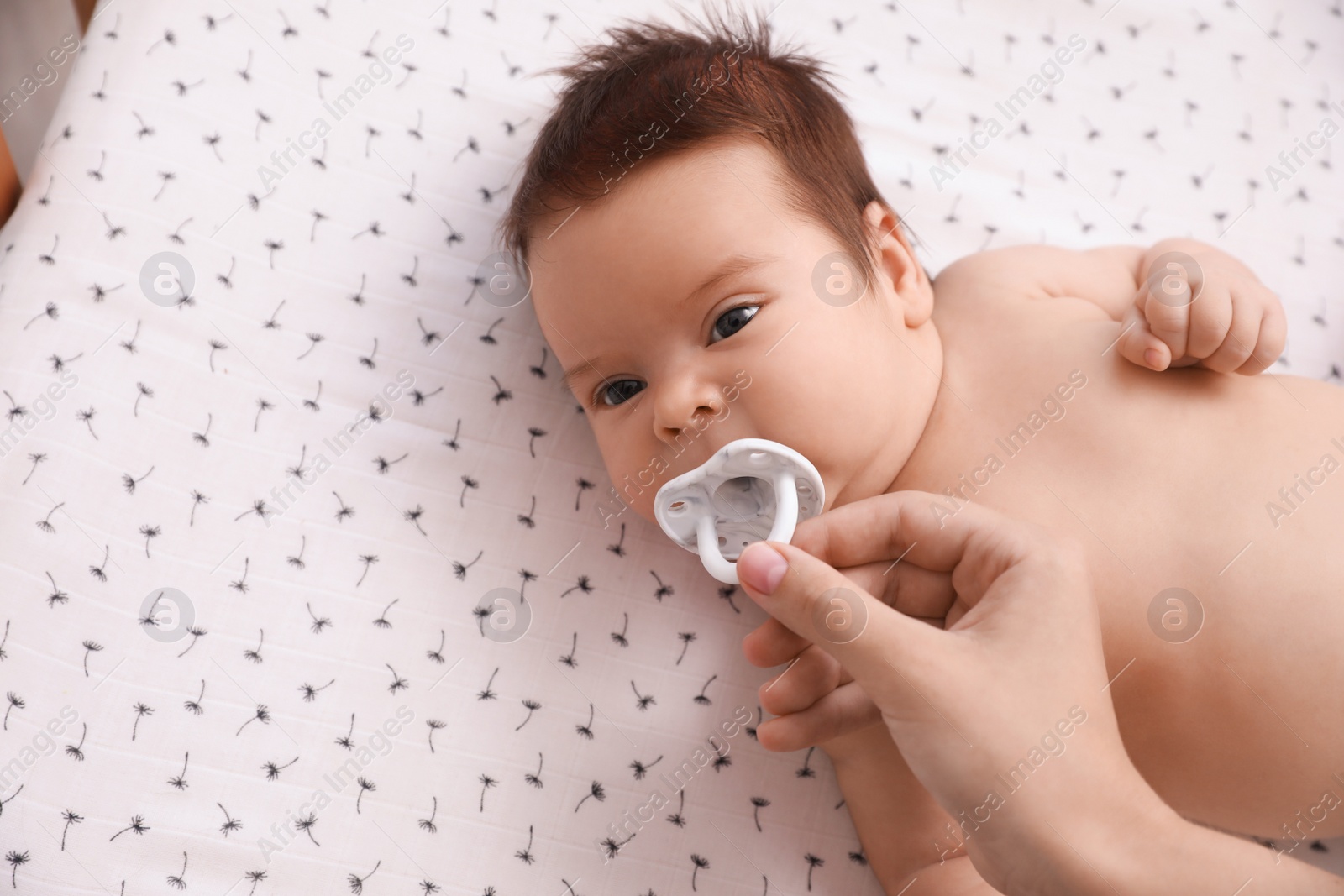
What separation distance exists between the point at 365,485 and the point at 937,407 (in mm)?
797

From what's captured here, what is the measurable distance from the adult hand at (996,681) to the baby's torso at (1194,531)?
130 mm

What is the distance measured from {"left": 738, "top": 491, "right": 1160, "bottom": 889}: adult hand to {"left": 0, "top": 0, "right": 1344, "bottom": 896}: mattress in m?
0.40

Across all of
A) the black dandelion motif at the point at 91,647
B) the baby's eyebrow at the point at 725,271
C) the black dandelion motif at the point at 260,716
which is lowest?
the black dandelion motif at the point at 260,716

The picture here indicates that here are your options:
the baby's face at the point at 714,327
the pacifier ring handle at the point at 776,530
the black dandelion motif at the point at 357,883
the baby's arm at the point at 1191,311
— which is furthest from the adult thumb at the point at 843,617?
the black dandelion motif at the point at 357,883

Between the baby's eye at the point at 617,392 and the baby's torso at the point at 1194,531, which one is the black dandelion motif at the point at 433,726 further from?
the baby's torso at the point at 1194,531

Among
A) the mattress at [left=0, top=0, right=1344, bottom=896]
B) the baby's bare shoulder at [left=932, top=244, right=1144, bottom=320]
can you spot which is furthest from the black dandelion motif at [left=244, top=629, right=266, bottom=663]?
the baby's bare shoulder at [left=932, top=244, right=1144, bottom=320]

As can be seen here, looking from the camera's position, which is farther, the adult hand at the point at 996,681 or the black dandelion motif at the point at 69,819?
the black dandelion motif at the point at 69,819

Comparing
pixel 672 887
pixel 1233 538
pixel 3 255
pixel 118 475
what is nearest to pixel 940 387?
pixel 1233 538

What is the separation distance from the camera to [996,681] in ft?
2.70

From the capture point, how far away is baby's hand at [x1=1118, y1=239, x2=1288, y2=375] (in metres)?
1.11

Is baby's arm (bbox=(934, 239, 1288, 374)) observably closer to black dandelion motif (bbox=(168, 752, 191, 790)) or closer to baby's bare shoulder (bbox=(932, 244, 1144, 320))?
baby's bare shoulder (bbox=(932, 244, 1144, 320))

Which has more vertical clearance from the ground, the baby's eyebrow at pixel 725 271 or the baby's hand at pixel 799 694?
the baby's eyebrow at pixel 725 271

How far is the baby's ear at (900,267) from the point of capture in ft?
4.00

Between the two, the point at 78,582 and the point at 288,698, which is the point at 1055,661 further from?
the point at 78,582
